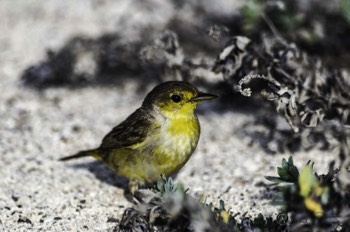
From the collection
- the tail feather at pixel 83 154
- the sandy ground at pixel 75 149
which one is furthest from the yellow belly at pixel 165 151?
the tail feather at pixel 83 154

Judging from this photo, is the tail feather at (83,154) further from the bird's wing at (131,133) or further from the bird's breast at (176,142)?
the bird's breast at (176,142)

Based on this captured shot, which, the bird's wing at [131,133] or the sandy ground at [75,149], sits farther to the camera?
the bird's wing at [131,133]

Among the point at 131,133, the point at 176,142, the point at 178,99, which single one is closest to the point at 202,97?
the point at 178,99

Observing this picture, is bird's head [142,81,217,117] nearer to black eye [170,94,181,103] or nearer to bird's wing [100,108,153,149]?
black eye [170,94,181,103]

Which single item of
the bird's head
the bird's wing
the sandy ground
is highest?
the bird's head

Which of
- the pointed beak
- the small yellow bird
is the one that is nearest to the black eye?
the small yellow bird

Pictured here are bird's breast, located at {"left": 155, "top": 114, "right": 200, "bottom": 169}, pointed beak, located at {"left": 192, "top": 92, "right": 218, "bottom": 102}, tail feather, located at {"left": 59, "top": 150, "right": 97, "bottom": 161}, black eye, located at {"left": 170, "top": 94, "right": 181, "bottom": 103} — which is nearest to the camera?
bird's breast, located at {"left": 155, "top": 114, "right": 200, "bottom": 169}

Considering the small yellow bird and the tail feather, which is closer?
the small yellow bird

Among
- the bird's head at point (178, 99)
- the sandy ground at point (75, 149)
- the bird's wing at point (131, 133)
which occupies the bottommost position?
the sandy ground at point (75, 149)

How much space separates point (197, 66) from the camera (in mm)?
5723

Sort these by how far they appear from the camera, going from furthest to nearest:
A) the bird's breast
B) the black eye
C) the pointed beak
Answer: the black eye < the pointed beak < the bird's breast

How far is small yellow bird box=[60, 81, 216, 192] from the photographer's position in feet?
16.3

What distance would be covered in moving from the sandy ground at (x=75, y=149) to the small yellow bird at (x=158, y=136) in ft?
1.04

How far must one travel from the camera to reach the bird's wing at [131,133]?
511 centimetres
